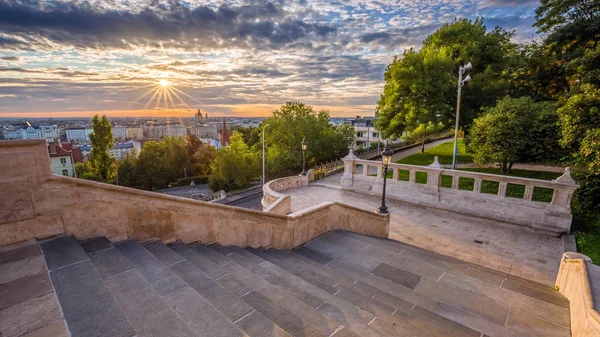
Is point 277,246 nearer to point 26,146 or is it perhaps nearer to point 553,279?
point 26,146

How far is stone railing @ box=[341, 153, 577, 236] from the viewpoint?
9.27 metres

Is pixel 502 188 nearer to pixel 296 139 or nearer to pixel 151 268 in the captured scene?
pixel 151 268

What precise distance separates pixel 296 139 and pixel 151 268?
105ft

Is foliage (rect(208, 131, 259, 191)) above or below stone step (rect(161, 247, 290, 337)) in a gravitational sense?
below

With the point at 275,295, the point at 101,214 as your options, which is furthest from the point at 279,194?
the point at 275,295

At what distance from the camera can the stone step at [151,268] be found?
3.29 m

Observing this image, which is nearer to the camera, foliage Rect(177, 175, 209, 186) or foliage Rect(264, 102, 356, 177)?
foliage Rect(264, 102, 356, 177)

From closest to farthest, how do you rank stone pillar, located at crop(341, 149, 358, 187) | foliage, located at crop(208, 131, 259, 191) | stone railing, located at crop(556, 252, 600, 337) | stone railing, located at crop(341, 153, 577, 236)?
1. stone railing, located at crop(556, 252, 600, 337)
2. stone railing, located at crop(341, 153, 577, 236)
3. stone pillar, located at crop(341, 149, 358, 187)
4. foliage, located at crop(208, 131, 259, 191)

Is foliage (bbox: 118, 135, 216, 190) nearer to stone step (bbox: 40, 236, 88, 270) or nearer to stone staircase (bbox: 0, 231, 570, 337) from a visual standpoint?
stone staircase (bbox: 0, 231, 570, 337)

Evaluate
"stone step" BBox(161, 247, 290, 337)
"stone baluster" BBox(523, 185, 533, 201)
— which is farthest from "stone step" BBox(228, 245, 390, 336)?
"stone baluster" BBox(523, 185, 533, 201)

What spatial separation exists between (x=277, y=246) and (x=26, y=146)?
4791 millimetres

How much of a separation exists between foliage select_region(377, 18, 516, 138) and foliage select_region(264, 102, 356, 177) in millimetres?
14887

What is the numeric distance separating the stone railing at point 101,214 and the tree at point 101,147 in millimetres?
39740

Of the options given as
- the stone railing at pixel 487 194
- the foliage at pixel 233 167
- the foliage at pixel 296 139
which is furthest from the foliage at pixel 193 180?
the stone railing at pixel 487 194
